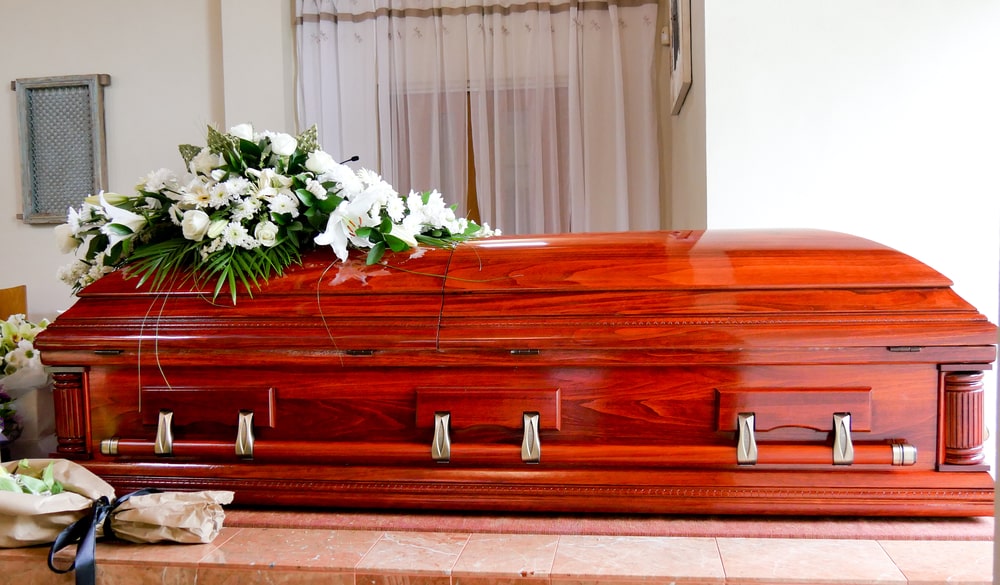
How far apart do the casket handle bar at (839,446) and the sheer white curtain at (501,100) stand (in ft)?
11.0

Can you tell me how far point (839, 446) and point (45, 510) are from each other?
1.29m

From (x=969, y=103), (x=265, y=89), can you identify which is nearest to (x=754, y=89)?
(x=969, y=103)

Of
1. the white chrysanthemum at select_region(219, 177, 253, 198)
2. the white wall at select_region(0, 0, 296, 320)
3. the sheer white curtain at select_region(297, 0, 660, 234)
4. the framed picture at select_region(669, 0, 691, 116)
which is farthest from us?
the white wall at select_region(0, 0, 296, 320)

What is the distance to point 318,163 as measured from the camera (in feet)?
4.95

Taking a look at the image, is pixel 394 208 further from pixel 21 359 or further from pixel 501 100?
pixel 501 100

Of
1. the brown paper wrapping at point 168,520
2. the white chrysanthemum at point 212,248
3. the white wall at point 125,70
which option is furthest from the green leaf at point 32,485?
the white wall at point 125,70

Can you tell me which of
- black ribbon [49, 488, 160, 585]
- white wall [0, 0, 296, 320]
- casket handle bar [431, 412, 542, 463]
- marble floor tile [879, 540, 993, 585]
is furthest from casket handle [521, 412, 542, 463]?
white wall [0, 0, 296, 320]

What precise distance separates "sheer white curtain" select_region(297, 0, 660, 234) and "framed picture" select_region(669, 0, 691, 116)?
28.1 inches

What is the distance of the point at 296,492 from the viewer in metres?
1.35

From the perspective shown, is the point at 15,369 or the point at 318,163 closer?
the point at 318,163

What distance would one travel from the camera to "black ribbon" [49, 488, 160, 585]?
3.76 feet

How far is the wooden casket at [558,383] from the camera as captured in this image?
1233mm

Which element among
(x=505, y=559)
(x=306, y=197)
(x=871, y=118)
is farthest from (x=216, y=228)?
(x=871, y=118)

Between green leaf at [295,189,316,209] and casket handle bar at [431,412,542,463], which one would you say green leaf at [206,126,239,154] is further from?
casket handle bar at [431,412,542,463]
